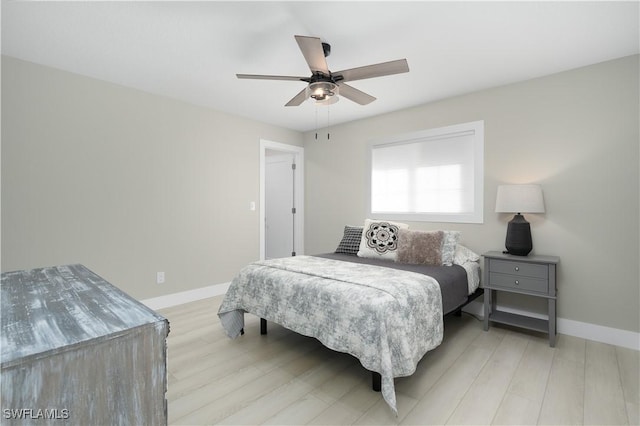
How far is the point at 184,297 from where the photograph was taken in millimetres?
3727

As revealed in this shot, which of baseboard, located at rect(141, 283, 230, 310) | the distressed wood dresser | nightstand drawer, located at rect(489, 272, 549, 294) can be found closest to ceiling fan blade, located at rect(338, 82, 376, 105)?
nightstand drawer, located at rect(489, 272, 549, 294)

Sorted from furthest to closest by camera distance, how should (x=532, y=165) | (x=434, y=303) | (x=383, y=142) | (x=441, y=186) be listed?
(x=383, y=142)
(x=441, y=186)
(x=532, y=165)
(x=434, y=303)

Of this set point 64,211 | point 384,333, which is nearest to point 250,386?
point 384,333

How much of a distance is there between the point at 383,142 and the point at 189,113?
2498 millimetres

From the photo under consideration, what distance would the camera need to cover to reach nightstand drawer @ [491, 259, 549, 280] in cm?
263

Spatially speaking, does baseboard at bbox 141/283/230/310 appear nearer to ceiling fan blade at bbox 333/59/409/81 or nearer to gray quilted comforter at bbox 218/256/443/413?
gray quilted comforter at bbox 218/256/443/413

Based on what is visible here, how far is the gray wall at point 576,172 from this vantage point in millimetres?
2580

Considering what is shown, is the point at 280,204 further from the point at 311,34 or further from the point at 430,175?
the point at 311,34

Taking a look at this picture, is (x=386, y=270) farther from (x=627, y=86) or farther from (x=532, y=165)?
(x=627, y=86)

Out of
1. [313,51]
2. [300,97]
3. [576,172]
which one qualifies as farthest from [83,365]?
[576,172]

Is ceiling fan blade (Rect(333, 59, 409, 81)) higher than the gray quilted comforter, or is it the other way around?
ceiling fan blade (Rect(333, 59, 409, 81))

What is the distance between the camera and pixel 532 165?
3.03m

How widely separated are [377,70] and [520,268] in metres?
2.13

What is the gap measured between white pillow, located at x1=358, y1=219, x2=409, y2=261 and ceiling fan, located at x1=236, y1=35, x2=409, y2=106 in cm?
140
